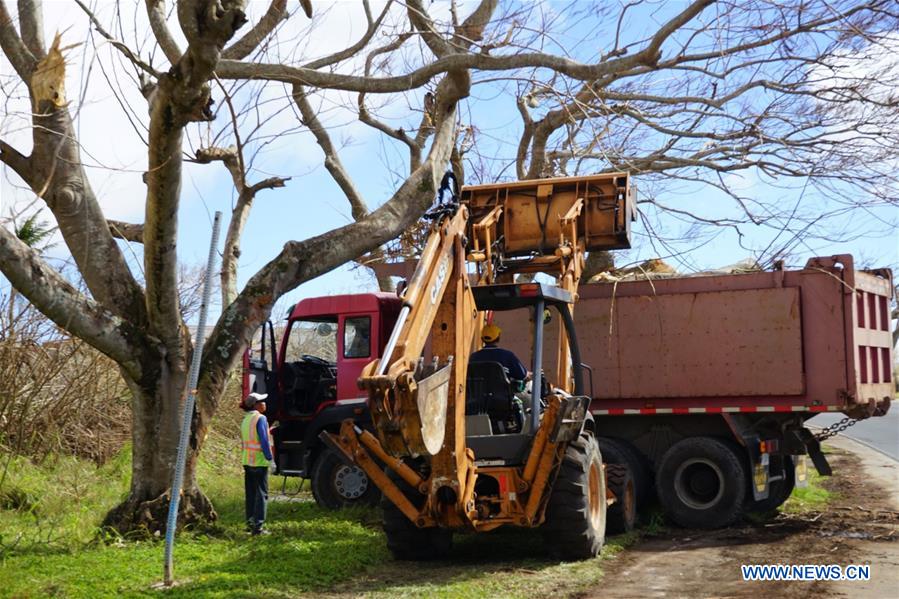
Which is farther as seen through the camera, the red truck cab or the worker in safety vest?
the red truck cab

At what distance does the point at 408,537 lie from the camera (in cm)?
978

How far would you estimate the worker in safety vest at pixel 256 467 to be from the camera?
10.9 m

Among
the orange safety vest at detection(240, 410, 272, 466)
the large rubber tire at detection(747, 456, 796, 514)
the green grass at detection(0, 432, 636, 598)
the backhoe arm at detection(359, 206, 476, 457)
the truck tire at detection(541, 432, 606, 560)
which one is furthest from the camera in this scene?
the large rubber tire at detection(747, 456, 796, 514)

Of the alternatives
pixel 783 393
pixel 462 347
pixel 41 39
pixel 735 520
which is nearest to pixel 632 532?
pixel 735 520

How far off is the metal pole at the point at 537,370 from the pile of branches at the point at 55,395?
757cm

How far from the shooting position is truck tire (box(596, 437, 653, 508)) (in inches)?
499

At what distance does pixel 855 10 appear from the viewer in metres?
9.98

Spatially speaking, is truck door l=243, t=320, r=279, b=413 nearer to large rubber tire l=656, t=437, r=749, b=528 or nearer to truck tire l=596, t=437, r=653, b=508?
truck tire l=596, t=437, r=653, b=508

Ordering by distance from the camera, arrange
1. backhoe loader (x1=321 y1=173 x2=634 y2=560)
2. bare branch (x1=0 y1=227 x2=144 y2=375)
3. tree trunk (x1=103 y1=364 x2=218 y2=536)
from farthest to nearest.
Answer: tree trunk (x1=103 y1=364 x2=218 y2=536)
bare branch (x1=0 y1=227 x2=144 y2=375)
backhoe loader (x1=321 y1=173 x2=634 y2=560)

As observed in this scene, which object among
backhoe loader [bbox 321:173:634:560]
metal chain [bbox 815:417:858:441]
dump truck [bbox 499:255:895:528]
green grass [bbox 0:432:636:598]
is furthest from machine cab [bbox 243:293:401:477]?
metal chain [bbox 815:417:858:441]

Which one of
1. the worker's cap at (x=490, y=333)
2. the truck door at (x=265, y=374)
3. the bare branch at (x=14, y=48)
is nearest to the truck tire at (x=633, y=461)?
the worker's cap at (x=490, y=333)

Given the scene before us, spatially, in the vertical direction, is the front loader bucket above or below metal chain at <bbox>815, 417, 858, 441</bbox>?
above

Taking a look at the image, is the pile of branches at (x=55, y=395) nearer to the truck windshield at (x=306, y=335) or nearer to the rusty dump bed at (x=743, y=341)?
the truck windshield at (x=306, y=335)

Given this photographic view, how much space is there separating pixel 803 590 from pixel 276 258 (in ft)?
19.8
